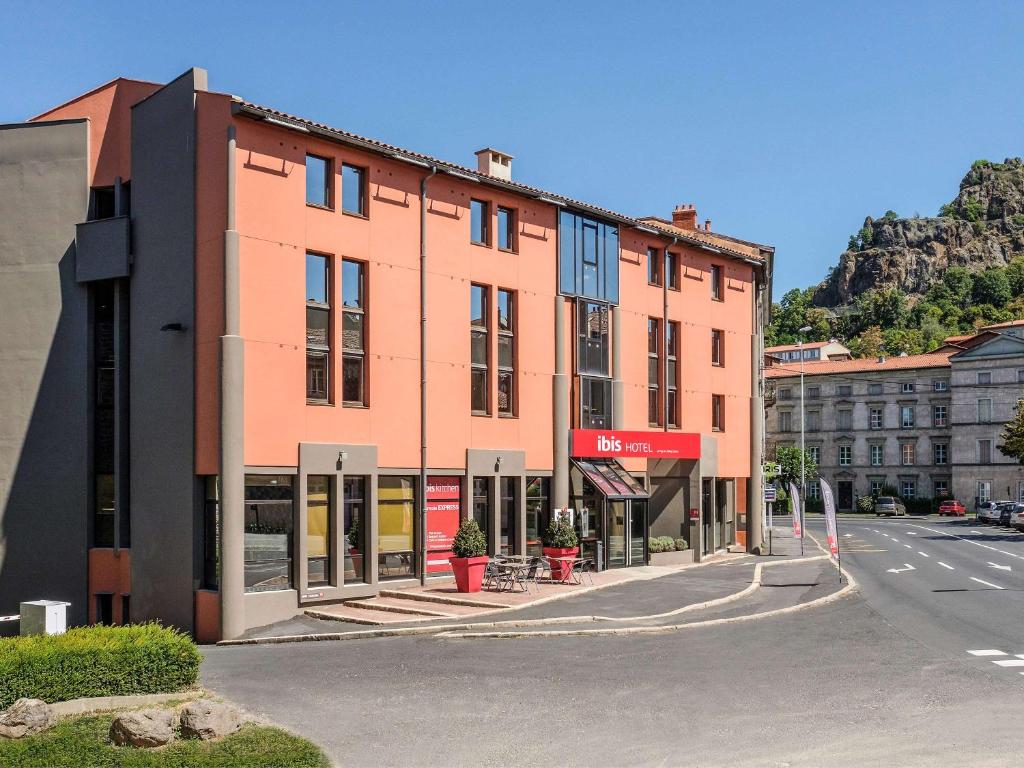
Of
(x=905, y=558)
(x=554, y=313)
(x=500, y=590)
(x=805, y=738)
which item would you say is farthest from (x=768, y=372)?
(x=805, y=738)

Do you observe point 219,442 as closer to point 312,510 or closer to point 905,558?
point 312,510

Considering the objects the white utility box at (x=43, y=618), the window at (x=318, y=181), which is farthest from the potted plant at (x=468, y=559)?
the white utility box at (x=43, y=618)

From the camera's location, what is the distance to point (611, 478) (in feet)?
116

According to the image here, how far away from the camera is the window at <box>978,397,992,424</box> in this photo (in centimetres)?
9431

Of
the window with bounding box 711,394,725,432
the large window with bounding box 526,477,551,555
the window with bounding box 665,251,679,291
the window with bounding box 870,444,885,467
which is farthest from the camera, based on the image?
the window with bounding box 870,444,885,467

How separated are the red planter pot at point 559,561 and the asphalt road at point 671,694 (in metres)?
6.82

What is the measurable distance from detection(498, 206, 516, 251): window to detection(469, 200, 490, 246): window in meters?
0.67

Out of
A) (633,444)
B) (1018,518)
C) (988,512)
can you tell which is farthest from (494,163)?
(988,512)

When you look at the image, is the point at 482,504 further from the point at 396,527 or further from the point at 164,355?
the point at 164,355

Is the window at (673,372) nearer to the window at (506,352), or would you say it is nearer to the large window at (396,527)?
the window at (506,352)

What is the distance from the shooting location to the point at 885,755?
11945mm

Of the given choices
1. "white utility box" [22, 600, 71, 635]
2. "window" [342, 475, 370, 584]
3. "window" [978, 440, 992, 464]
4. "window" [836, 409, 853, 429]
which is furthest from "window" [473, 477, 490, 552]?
"window" [836, 409, 853, 429]

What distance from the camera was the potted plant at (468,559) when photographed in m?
27.2

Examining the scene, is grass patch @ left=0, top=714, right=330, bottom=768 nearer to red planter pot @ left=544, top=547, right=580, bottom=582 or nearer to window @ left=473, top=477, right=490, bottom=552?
red planter pot @ left=544, top=547, right=580, bottom=582
